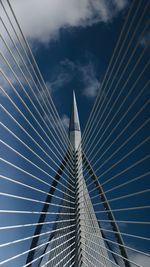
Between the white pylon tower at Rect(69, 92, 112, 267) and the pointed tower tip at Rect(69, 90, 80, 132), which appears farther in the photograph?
the pointed tower tip at Rect(69, 90, 80, 132)

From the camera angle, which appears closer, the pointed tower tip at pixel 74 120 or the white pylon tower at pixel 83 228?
the white pylon tower at pixel 83 228

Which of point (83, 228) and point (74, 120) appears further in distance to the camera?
point (74, 120)

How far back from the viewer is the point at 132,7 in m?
4.76

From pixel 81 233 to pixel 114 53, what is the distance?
11.4 ft

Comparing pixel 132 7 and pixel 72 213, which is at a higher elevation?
pixel 132 7

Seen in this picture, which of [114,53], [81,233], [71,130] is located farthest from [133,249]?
[71,130]

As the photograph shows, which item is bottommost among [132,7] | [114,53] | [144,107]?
[144,107]

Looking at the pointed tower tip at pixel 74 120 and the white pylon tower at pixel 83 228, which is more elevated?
the pointed tower tip at pixel 74 120

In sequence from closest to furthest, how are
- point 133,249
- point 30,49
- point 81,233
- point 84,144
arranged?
point 133,249 → point 30,49 → point 81,233 → point 84,144

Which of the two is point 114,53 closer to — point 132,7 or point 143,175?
point 132,7

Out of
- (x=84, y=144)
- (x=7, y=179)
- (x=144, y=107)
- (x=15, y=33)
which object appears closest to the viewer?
(x=7, y=179)

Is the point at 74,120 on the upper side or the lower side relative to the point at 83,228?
upper

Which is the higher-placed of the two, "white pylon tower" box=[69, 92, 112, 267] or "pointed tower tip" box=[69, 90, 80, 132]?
"pointed tower tip" box=[69, 90, 80, 132]

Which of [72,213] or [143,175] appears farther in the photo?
[72,213]
